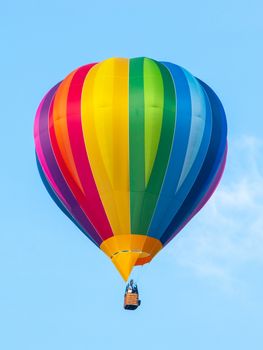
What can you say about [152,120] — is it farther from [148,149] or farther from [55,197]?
[55,197]

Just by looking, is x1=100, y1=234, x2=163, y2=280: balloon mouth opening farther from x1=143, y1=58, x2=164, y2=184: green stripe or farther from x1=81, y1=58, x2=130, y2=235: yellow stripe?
x1=143, y1=58, x2=164, y2=184: green stripe

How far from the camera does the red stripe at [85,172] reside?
56438 mm

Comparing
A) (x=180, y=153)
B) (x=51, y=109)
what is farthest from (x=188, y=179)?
(x=51, y=109)

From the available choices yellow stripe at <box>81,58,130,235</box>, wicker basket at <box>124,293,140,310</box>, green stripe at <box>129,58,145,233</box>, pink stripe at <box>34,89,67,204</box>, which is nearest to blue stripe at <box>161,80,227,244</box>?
green stripe at <box>129,58,145,233</box>

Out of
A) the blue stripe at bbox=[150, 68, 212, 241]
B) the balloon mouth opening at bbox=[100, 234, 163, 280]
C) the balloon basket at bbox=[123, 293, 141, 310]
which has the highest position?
the blue stripe at bbox=[150, 68, 212, 241]

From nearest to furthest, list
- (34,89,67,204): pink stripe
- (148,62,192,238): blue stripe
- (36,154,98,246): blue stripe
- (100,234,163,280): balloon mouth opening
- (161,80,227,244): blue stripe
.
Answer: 1. (148,62,192,238): blue stripe
2. (100,234,163,280): balloon mouth opening
3. (161,80,227,244): blue stripe
4. (34,89,67,204): pink stripe
5. (36,154,98,246): blue stripe

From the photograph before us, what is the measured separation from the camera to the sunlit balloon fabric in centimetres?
5619

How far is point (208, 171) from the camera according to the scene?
57219 mm

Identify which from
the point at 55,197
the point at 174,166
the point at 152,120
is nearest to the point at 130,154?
the point at 152,120

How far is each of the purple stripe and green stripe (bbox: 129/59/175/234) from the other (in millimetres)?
1394

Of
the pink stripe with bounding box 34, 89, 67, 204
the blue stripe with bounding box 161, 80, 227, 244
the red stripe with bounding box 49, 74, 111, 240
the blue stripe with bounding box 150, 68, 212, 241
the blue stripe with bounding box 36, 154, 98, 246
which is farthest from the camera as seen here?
the blue stripe with bounding box 36, 154, 98, 246

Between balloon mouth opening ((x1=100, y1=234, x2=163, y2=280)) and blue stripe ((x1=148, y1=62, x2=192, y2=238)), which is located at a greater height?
blue stripe ((x1=148, y1=62, x2=192, y2=238))

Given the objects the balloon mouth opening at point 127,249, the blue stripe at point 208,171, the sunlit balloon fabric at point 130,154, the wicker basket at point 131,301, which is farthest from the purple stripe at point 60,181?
the blue stripe at point 208,171

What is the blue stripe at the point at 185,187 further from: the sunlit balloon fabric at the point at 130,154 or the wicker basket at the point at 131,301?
the wicker basket at the point at 131,301
